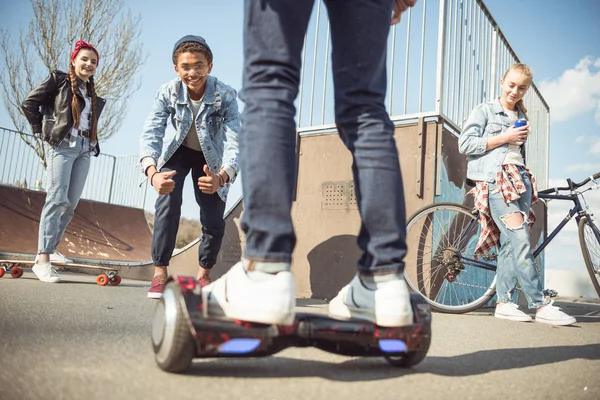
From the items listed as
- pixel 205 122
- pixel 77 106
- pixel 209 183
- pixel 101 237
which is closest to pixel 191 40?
pixel 205 122

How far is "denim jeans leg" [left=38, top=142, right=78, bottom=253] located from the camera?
3959mm

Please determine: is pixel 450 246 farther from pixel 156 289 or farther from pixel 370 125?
pixel 370 125

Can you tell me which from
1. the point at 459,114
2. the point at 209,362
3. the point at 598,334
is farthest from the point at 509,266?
the point at 209,362

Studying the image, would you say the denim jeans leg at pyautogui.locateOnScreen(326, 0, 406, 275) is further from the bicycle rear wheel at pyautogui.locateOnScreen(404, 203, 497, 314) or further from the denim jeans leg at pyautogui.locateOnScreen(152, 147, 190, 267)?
the bicycle rear wheel at pyautogui.locateOnScreen(404, 203, 497, 314)

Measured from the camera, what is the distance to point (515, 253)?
10.4 feet

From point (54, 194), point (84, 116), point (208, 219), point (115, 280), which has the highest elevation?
point (84, 116)

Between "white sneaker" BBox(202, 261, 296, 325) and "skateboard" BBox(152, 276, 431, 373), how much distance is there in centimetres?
3

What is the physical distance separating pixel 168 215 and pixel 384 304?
2.21m

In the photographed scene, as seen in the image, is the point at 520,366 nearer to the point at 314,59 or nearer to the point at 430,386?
the point at 430,386

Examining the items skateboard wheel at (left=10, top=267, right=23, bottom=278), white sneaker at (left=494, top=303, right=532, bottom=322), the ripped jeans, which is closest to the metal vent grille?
the ripped jeans

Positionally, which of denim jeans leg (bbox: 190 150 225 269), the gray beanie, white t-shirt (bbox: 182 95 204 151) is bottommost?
denim jeans leg (bbox: 190 150 225 269)

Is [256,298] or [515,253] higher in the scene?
[515,253]

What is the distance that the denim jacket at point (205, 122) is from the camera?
122 inches

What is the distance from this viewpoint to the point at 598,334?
8.74ft
